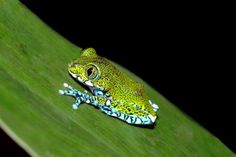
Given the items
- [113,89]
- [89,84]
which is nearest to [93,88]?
[89,84]

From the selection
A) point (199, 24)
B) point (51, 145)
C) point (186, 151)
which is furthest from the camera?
point (199, 24)

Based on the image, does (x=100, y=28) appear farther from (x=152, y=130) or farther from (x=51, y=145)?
(x=51, y=145)

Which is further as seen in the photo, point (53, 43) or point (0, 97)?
point (53, 43)

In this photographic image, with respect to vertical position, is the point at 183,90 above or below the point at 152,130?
above

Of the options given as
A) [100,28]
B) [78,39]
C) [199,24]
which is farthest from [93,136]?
[199,24]

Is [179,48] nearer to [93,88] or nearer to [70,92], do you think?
[93,88]

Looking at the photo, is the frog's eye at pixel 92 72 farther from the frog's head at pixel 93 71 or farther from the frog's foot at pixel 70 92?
the frog's foot at pixel 70 92

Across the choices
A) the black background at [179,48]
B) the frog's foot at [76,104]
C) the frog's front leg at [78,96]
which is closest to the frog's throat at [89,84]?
the frog's front leg at [78,96]
